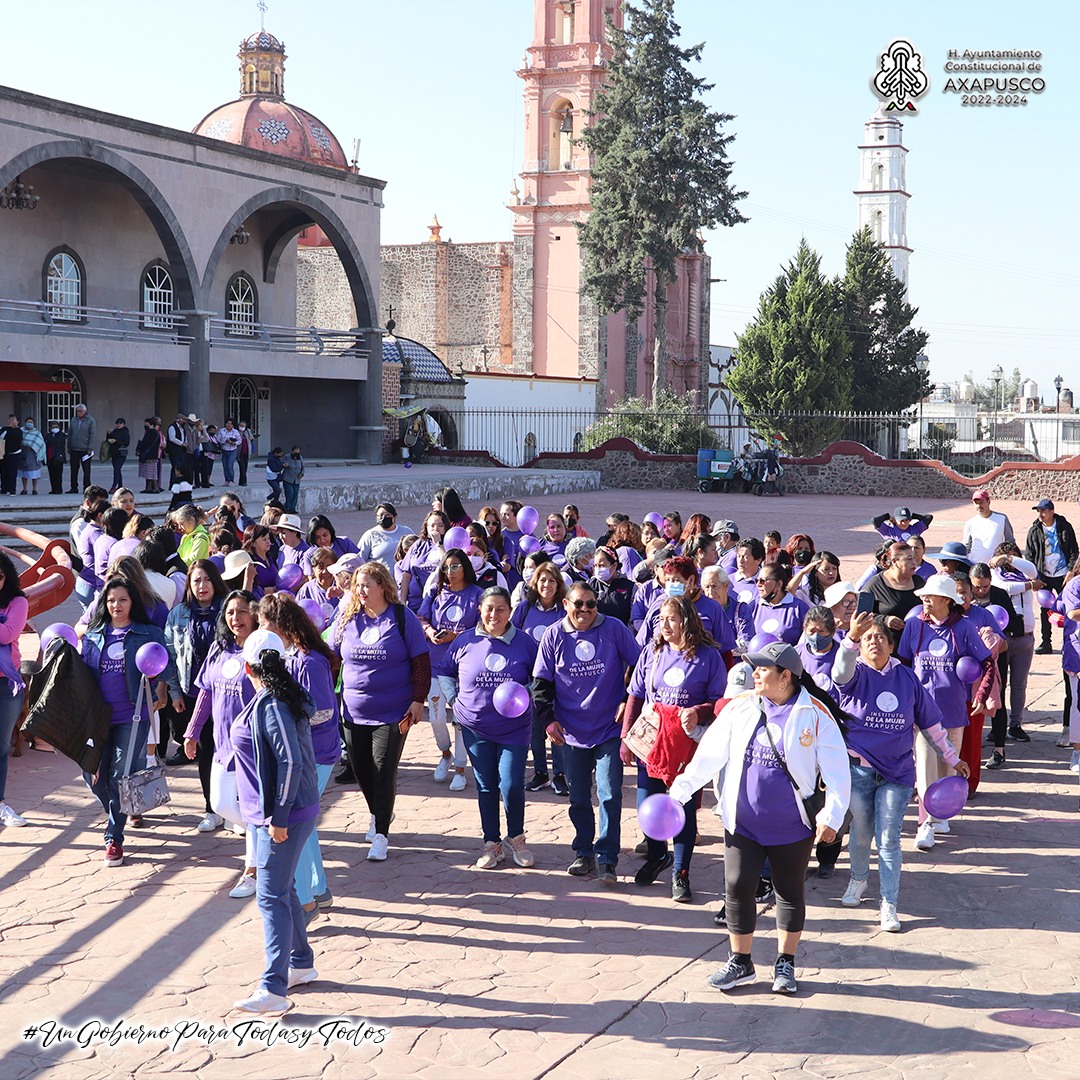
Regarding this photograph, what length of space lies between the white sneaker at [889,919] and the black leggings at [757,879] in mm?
907

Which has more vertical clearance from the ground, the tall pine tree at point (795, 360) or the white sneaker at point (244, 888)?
the tall pine tree at point (795, 360)

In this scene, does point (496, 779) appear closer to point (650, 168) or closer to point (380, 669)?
point (380, 669)

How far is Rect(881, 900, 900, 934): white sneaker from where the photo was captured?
6.30 metres

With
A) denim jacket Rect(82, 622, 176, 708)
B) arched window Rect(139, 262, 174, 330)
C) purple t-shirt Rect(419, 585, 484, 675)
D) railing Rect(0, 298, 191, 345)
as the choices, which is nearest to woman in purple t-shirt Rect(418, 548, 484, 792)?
purple t-shirt Rect(419, 585, 484, 675)

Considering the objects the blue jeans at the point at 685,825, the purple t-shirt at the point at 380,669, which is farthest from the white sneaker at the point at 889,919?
the purple t-shirt at the point at 380,669

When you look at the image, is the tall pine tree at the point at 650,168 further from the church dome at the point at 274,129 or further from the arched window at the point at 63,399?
the arched window at the point at 63,399

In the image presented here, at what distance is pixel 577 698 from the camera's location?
22.7 ft

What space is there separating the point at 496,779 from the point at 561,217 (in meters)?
48.5

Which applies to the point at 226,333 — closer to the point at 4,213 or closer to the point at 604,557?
the point at 4,213

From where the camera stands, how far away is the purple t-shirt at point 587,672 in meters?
6.92

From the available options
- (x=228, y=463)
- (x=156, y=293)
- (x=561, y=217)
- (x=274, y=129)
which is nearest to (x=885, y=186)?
(x=561, y=217)

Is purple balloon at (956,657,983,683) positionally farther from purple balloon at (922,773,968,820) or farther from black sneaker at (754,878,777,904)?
black sneaker at (754,878,777,904)

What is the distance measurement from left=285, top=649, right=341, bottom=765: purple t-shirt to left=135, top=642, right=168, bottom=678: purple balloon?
4.00ft

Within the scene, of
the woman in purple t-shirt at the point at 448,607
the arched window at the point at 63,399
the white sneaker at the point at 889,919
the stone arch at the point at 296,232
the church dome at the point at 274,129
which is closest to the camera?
the white sneaker at the point at 889,919
